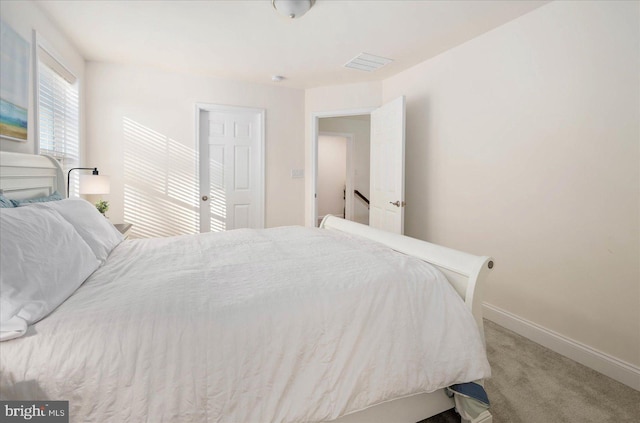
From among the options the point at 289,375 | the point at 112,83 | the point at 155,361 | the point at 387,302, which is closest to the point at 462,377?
the point at 387,302

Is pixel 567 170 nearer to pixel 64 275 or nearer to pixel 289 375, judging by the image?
pixel 289 375

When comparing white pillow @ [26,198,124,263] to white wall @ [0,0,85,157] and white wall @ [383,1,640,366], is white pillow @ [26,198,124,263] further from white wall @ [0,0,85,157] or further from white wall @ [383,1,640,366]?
white wall @ [383,1,640,366]

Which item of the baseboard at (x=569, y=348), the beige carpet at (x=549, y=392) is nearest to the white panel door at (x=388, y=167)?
the baseboard at (x=569, y=348)

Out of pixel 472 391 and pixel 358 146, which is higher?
pixel 358 146

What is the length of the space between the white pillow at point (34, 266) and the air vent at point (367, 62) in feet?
9.57

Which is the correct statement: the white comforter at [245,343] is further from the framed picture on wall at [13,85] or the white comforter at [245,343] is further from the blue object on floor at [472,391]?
the framed picture on wall at [13,85]

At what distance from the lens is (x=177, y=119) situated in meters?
3.69

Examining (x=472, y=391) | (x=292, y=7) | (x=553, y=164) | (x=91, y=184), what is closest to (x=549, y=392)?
(x=472, y=391)

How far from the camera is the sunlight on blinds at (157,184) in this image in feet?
11.6

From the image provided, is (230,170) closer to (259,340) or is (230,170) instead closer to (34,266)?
(34,266)

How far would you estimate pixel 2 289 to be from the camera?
913 mm

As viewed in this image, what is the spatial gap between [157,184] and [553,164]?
3833 mm

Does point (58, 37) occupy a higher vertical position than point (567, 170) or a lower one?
higher

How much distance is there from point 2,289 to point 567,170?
2966 millimetres
